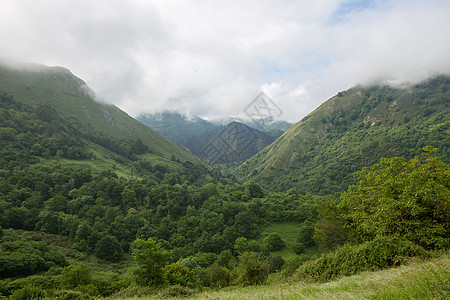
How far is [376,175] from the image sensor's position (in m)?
23.2

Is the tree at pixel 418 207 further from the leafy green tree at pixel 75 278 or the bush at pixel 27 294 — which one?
the leafy green tree at pixel 75 278

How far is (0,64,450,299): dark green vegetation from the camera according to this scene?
1606 centimetres

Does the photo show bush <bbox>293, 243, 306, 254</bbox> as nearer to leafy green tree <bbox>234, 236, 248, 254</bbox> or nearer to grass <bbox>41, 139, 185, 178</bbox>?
leafy green tree <bbox>234, 236, 248, 254</bbox>

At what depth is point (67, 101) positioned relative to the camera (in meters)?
178

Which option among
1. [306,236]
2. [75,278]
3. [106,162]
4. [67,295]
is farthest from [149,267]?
[106,162]

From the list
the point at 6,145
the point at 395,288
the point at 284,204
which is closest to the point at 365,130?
the point at 284,204

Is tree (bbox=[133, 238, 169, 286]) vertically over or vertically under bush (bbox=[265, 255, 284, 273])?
over

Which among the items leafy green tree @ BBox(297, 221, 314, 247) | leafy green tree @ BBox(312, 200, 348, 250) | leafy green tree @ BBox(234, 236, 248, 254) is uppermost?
leafy green tree @ BBox(312, 200, 348, 250)

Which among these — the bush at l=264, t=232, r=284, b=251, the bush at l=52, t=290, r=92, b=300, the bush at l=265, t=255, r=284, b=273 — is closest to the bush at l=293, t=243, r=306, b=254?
A: the bush at l=264, t=232, r=284, b=251

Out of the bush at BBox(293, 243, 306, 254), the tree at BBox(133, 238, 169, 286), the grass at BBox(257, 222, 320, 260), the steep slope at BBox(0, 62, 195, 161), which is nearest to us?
the tree at BBox(133, 238, 169, 286)

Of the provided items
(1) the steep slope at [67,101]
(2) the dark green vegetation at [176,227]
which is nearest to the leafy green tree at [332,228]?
(2) the dark green vegetation at [176,227]

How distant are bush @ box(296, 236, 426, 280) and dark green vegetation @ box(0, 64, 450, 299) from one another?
71 millimetres

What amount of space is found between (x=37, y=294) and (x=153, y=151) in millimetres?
158693

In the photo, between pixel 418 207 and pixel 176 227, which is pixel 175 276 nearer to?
pixel 418 207
